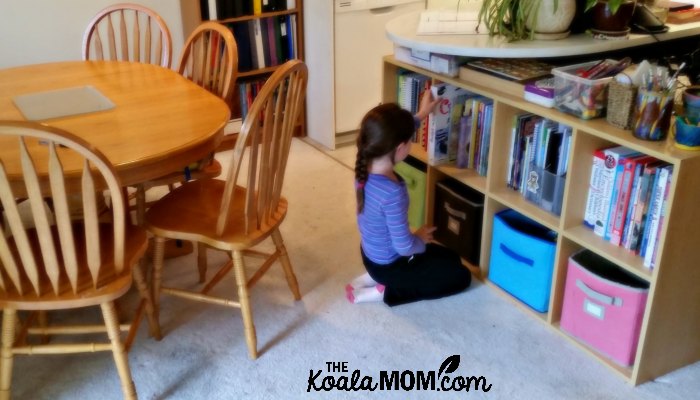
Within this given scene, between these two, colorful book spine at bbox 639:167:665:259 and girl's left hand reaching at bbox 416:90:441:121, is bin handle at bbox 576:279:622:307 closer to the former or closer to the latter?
colorful book spine at bbox 639:167:665:259

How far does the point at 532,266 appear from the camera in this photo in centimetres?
225

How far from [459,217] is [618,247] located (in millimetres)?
664

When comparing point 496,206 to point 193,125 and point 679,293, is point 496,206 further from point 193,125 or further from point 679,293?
point 193,125

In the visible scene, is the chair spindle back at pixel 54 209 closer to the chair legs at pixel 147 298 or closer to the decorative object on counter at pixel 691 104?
the chair legs at pixel 147 298

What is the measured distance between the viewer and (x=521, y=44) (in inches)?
84.9

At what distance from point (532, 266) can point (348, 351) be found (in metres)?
0.68

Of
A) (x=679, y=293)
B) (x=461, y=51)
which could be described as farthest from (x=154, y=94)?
(x=679, y=293)

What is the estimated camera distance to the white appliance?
11.4 ft

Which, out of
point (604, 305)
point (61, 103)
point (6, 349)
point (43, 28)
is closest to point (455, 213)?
point (604, 305)

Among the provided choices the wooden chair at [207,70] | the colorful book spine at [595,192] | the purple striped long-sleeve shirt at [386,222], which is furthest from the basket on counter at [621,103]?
the wooden chair at [207,70]

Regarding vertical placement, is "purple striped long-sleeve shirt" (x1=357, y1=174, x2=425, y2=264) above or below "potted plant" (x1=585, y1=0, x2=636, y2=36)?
below

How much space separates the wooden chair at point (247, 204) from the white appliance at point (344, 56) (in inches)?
59.7

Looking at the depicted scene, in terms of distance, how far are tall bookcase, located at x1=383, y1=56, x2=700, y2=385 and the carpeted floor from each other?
70mm

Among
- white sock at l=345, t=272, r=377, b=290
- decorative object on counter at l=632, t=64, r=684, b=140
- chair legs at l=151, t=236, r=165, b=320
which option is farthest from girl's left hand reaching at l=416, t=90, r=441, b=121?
chair legs at l=151, t=236, r=165, b=320
